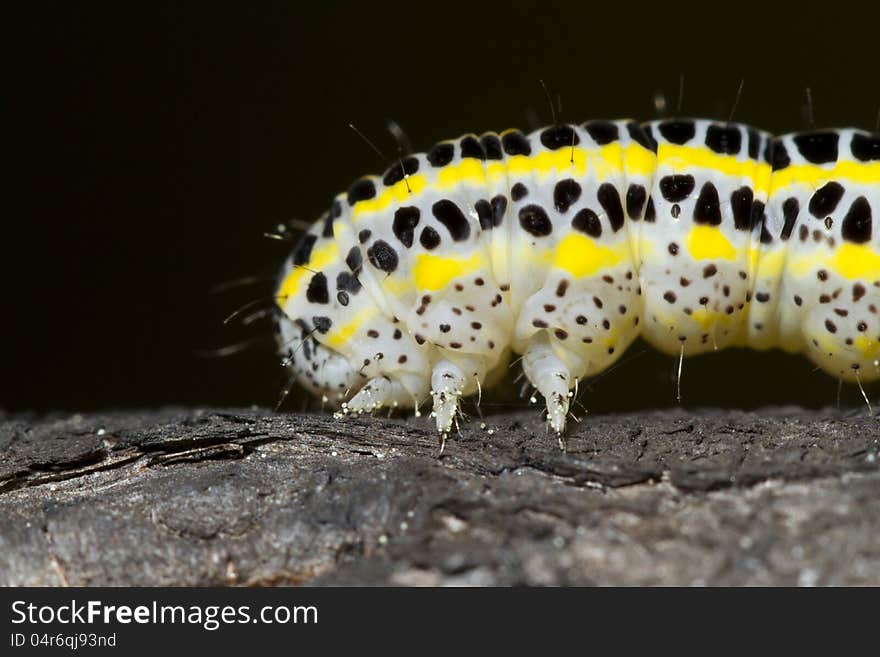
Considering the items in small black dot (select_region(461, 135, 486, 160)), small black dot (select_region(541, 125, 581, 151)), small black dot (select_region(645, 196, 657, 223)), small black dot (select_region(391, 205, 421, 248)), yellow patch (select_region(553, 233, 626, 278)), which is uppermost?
small black dot (select_region(541, 125, 581, 151))

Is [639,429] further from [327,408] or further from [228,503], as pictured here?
[327,408]

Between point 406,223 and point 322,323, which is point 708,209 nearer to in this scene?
point 406,223

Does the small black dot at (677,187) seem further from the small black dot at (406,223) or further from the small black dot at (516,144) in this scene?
the small black dot at (406,223)

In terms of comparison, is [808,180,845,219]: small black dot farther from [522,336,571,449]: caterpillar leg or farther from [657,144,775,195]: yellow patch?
[522,336,571,449]: caterpillar leg

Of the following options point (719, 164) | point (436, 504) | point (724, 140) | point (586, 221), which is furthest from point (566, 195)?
point (436, 504)

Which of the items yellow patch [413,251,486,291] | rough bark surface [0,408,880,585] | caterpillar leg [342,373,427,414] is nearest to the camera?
rough bark surface [0,408,880,585]

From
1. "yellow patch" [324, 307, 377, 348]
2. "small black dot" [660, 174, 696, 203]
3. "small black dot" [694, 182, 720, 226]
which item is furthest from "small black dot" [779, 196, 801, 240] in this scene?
"yellow patch" [324, 307, 377, 348]

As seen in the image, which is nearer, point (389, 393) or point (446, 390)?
point (446, 390)
